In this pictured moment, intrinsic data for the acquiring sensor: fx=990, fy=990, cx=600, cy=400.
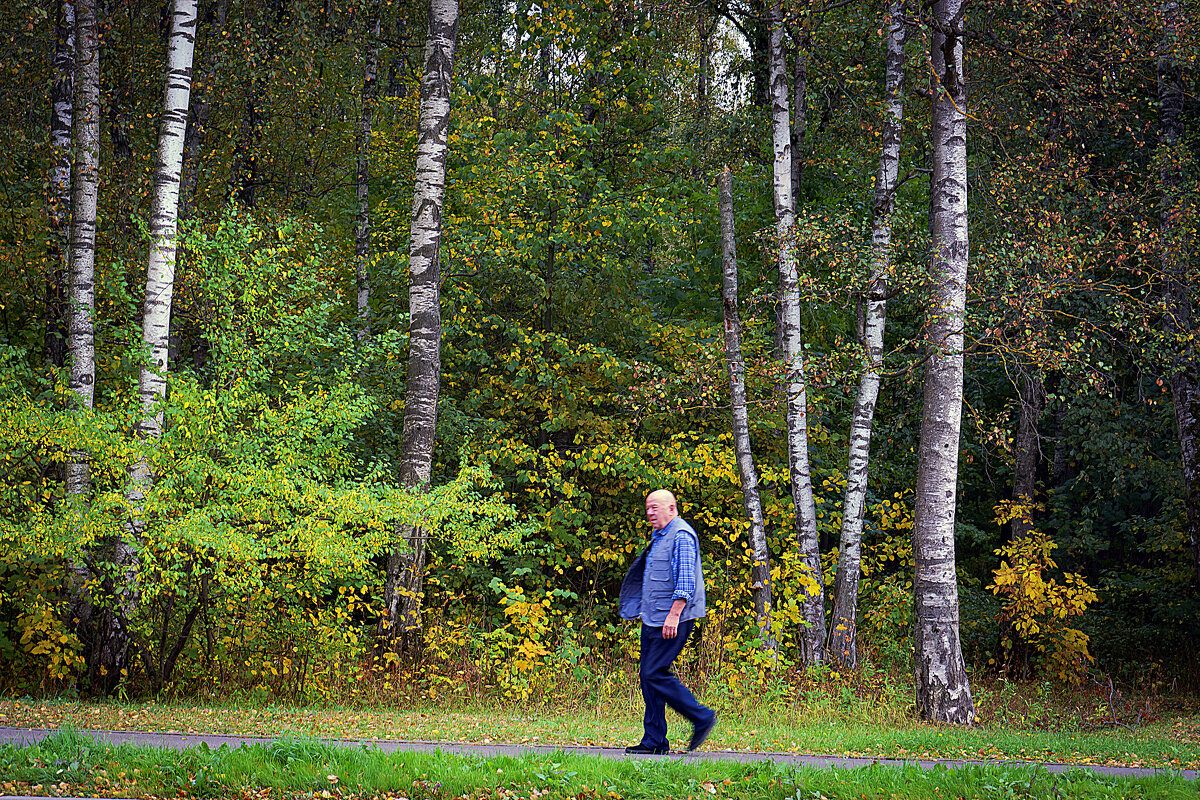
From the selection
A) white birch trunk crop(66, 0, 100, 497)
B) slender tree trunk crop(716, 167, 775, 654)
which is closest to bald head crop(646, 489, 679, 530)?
slender tree trunk crop(716, 167, 775, 654)

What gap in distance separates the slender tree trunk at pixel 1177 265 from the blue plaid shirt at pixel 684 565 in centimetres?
821

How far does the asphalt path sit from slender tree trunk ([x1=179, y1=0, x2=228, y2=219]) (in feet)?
28.0

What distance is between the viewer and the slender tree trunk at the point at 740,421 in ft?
43.8

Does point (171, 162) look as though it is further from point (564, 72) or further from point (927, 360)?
point (927, 360)

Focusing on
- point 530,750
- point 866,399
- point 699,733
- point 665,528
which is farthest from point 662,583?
point 866,399

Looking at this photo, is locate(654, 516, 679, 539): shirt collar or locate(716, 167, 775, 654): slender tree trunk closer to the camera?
locate(654, 516, 679, 539): shirt collar

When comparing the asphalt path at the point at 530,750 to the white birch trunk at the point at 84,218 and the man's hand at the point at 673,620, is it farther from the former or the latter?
the white birch trunk at the point at 84,218

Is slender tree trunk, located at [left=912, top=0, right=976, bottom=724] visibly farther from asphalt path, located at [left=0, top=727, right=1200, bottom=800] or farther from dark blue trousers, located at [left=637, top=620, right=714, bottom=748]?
dark blue trousers, located at [left=637, top=620, right=714, bottom=748]

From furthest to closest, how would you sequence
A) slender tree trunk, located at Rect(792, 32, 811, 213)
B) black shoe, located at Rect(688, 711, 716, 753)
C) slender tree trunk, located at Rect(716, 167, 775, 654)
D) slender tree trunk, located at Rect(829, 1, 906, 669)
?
slender tree trunk, located at Rect(792, 32, 811, 213) → slender tree trunk, located at Rect(716, 167, 775, 654) → slender tree trunk, located at Rect(829, 1, 906, 669) → black shoe, located at Rect(688, 711, 716, 753)

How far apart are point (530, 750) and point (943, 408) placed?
6.29 meters

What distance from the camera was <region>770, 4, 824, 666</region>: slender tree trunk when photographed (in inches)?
526

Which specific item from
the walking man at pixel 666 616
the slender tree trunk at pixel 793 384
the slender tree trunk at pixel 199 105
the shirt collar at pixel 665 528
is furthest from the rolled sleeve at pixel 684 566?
the slender tree trunk at pixel 199 105

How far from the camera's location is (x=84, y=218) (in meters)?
11.5

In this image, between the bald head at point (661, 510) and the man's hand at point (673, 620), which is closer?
the man's hand at point (673, 620)
